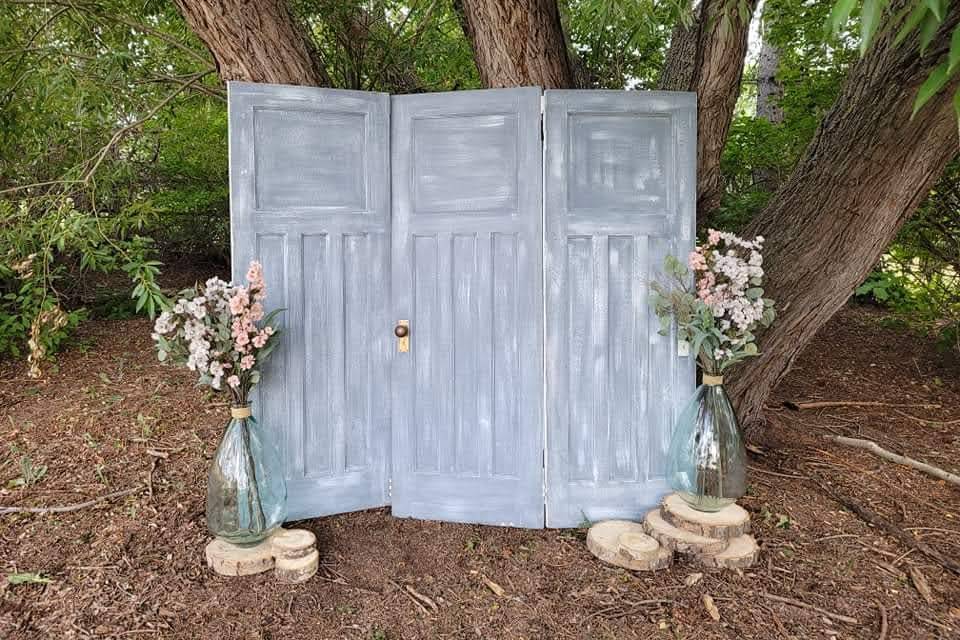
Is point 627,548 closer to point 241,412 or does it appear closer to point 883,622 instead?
point 883,622

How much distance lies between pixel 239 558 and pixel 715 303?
2128 millimetres

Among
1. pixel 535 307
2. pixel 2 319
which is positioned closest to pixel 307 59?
pixel 535 307

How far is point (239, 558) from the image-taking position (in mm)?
2604

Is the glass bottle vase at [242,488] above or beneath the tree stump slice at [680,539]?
above

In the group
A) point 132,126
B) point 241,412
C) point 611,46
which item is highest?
point 611,46

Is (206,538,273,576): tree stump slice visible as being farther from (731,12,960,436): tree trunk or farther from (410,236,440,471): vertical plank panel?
(731,12,960,436): tree trunk

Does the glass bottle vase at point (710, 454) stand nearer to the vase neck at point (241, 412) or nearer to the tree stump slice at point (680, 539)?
the tree stump slice at point (680, 539)

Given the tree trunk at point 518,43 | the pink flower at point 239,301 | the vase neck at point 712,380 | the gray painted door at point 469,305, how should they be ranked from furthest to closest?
the tree trunk at point 518,43
the gray painted door at point 469,305
the vase neck at point 712,380
the pink flower at point 239,301

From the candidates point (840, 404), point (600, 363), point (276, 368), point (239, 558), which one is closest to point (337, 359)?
point (276, 368)

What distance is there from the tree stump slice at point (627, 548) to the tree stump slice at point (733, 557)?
146 mm

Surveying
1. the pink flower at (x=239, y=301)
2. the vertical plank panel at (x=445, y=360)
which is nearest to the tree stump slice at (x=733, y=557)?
the vertical plank panel at (x=445, y=360)

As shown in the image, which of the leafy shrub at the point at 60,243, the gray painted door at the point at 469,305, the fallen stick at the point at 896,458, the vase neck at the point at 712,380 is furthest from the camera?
the fallen stick at the point at 896,458

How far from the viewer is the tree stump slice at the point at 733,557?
2641mm

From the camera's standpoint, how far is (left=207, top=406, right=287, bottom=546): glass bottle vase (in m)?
2.63
